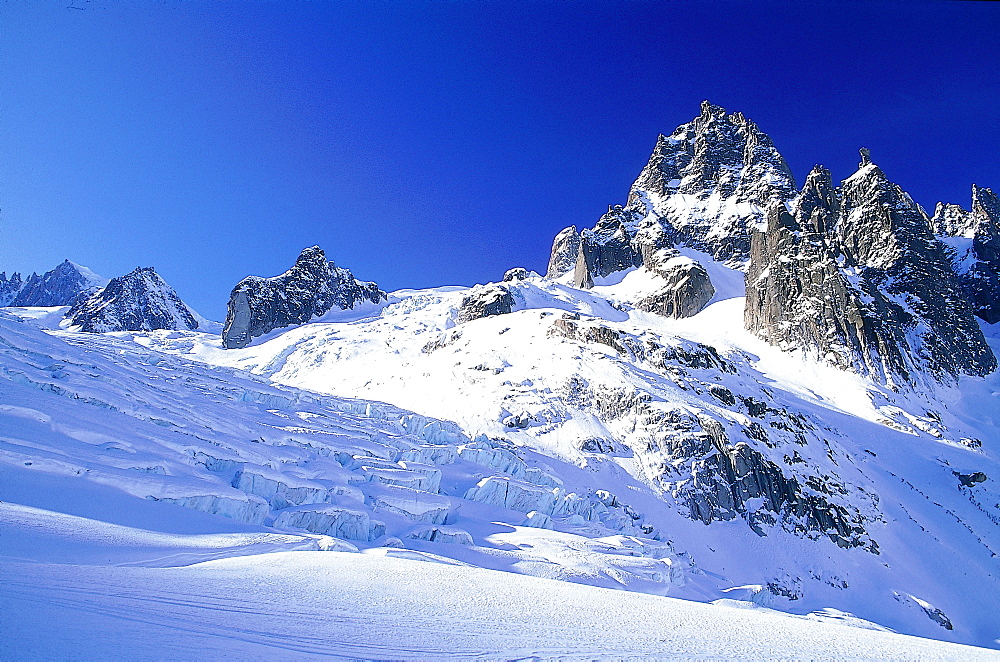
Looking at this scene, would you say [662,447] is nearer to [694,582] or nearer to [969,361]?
[694,582]

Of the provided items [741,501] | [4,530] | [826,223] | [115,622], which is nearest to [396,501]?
[4,530]

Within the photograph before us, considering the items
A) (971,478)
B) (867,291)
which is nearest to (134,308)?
(867,291)

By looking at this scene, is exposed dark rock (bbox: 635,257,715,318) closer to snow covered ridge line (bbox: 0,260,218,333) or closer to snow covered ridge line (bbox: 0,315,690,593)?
snow covered ridge line (bbox: 0,315,690,593)

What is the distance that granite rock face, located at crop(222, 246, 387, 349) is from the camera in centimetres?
10769

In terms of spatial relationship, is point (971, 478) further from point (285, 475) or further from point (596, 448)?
point (285, 475)

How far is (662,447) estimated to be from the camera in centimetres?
3616

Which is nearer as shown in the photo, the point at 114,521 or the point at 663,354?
the point at 114,521

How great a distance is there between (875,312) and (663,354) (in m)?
39.0

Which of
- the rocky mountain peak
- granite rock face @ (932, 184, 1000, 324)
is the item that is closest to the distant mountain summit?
the rocky mountain peak

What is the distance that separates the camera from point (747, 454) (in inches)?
1416

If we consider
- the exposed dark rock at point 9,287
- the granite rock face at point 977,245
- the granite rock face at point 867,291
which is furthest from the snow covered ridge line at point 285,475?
the exposed dark rock at point 9,287

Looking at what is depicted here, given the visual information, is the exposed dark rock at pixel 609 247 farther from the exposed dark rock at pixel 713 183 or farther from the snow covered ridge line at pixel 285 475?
the snow covered ridge line at pixel 285 475

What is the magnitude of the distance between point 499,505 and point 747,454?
2259 centimetres

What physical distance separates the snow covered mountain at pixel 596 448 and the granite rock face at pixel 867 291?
0.40 m
